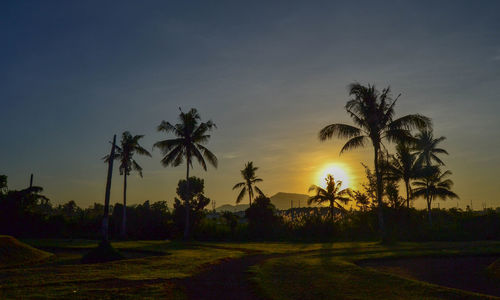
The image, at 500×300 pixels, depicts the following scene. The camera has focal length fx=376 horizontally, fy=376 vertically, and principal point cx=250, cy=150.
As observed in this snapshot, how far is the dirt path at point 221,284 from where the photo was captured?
30.5 feet

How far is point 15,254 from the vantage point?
17.7m

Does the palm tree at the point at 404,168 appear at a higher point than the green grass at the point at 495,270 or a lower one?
higher

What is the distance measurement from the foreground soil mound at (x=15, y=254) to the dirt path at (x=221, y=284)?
9.39 meters

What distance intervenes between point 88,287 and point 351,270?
27.2ft

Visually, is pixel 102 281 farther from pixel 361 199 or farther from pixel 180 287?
pixel 361 199

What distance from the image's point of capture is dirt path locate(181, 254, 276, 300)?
366 inches

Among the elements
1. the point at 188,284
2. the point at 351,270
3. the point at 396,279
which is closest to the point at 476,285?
the point at 396,279

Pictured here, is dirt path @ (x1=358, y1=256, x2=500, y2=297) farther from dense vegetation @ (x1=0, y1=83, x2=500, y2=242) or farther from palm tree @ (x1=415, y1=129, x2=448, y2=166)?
palm tree @ (x1=415, y1=129, x2=448, y2=166)

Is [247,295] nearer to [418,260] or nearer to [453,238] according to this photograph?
[418,260]

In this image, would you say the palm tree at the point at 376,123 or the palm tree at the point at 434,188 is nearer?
the palm tree at the point at 376,123

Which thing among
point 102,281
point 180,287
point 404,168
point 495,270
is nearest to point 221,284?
point 180,287

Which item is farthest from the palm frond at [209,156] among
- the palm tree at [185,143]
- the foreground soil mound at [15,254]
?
the foreground soil mound at [15,254]

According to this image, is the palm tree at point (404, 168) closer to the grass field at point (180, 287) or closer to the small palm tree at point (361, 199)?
the small palm tree at point (361, 199)

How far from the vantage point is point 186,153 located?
127 ft
